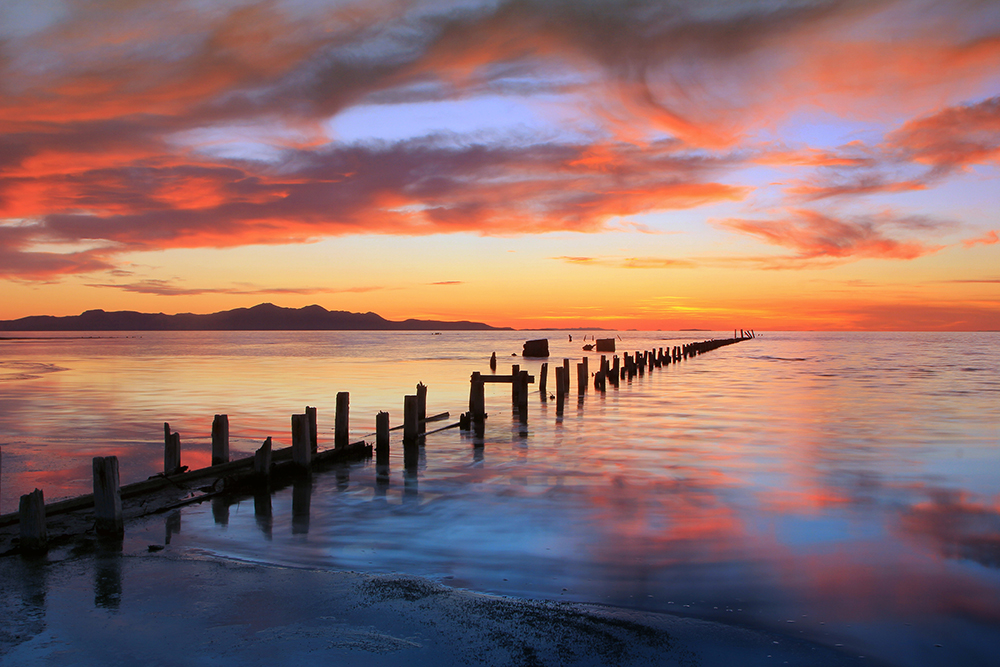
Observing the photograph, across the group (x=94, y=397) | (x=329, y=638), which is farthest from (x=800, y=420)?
(x=94, y=397)

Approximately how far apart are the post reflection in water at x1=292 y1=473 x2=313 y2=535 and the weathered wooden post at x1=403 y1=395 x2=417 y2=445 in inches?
104

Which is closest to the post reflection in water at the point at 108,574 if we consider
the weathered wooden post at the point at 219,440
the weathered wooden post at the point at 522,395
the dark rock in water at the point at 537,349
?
the weathered wooden post at the point at 219,440

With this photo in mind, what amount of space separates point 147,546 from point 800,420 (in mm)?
19454

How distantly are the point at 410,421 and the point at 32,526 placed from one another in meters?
8.02

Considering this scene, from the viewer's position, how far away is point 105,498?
8344 millimetres

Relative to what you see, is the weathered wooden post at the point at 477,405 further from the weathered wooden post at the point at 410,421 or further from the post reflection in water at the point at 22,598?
the post reflection in water at the point at 22,598

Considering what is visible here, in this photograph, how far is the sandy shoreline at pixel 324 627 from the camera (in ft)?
17.6

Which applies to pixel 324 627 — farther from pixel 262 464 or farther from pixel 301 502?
pixel 262 464

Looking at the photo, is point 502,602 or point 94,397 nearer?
point 502,602

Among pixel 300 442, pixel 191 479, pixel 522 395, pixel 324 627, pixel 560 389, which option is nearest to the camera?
pixel 324 627

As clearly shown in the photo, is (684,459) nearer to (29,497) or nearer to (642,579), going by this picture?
(642,579)

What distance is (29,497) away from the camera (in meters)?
7.74

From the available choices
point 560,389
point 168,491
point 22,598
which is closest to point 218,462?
point 168,491

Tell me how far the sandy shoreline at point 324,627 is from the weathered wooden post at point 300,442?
5.21 meters
